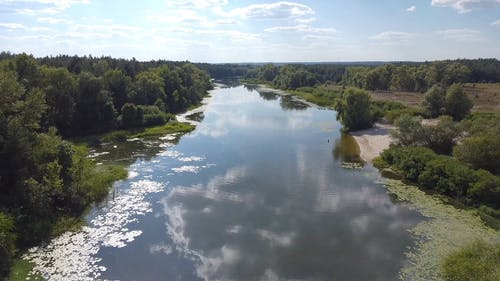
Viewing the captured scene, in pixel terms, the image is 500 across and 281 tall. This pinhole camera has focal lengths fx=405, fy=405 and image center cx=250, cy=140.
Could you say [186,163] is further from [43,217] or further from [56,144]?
[43,217]

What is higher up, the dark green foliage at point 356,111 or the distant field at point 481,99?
the dark green foliage at point 356,111

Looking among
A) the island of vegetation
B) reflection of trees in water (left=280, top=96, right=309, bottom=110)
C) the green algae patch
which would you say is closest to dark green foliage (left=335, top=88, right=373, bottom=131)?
the island of vegetation

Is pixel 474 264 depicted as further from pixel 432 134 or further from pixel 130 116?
pixel 130 116

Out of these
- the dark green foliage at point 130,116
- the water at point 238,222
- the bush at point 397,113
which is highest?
the dark green foliage at point 130,116

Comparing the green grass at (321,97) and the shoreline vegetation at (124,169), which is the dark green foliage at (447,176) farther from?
the green grass at (321,97)

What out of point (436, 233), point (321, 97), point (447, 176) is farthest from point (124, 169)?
point (321, 97)

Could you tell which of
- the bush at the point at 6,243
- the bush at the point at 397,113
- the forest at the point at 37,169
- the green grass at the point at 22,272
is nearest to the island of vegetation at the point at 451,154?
the bush at the point at 397,113
